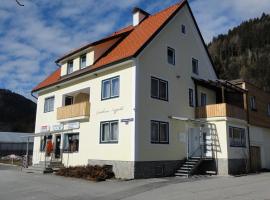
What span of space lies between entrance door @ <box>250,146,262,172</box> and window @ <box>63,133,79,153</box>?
13.6 m

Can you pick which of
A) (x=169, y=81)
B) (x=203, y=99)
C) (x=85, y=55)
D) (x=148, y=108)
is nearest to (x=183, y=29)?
(x=169, y=81)

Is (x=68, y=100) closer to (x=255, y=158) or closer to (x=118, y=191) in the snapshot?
(x=118, y=191)

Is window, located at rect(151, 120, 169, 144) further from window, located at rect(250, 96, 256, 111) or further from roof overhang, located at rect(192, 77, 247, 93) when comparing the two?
window, located at rect(250, 96, 256, 111)

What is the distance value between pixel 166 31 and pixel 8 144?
123 ft

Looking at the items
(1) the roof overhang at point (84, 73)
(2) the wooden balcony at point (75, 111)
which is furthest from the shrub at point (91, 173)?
(1) the roof overhang at point (84, 73)

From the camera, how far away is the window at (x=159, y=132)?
1991 centimetres

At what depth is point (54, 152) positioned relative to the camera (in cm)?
2528

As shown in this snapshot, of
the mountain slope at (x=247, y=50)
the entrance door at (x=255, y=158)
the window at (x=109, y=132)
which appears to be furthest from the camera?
the mountain slope at (x=247, y=50)

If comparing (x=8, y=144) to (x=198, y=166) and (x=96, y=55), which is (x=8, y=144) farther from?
(x=198, y=166)

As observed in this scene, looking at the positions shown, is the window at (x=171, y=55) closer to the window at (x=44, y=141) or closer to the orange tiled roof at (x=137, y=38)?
the orange tiled roof at (x=137, y=38)

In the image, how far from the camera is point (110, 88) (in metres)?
20.8

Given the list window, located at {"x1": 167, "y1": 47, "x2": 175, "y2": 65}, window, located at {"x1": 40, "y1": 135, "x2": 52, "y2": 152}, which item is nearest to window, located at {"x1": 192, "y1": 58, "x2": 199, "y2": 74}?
window, located at {"x1": 167, "y1": 47, "x2": 175, "y2": 65}

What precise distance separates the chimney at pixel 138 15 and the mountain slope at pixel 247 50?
79836 mm

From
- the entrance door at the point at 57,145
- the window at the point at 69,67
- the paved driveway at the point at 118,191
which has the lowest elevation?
the paved driveway at the point at 118,191
